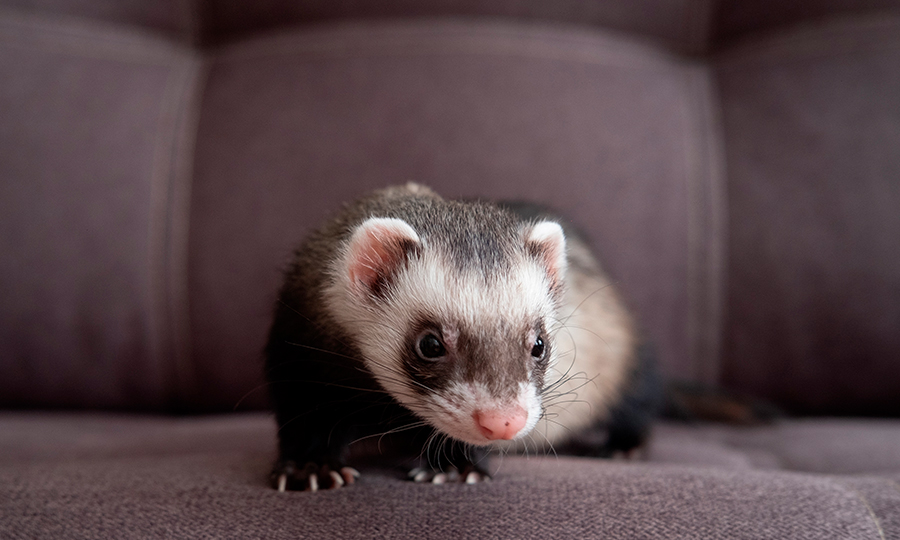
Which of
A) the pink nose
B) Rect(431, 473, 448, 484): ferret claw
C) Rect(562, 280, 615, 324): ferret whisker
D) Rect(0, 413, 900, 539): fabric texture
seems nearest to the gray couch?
Rect(562, 280, 615, 324): ferret whisker

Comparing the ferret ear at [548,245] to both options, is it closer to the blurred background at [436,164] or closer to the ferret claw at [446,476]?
the ferret claw at [446,476]

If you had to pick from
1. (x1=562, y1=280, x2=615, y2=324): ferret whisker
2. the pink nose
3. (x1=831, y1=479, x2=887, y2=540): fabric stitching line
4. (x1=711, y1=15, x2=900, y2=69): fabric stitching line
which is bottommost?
(x1=831, y1=479, x2=887, y2=540): fabric stitching line

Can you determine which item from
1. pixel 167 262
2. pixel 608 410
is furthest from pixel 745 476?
pixel 167 262

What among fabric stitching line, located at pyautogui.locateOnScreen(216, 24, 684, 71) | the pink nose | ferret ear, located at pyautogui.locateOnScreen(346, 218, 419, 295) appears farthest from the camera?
fabric stitching line, located at pyautogui.locateOnScreen(216, 24, 684, 71)

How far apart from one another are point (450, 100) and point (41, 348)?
44.3 inches

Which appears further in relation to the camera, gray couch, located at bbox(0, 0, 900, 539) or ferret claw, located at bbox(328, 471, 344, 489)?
gray couch, located at bbox(0, 0, 900, 539)

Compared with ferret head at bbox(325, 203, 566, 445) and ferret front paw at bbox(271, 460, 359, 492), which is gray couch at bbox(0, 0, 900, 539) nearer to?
ferret front paw at bbox(271, 460, 359, 492)

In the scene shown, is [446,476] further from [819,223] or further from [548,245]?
[819,223]

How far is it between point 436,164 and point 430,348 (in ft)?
2.60

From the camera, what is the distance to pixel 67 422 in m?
1.33

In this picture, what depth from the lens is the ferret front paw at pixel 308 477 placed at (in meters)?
0.81

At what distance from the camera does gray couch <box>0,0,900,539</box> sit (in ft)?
4.62

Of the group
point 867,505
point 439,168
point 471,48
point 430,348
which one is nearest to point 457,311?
point 430,348

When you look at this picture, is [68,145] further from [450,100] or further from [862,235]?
[862,235]
